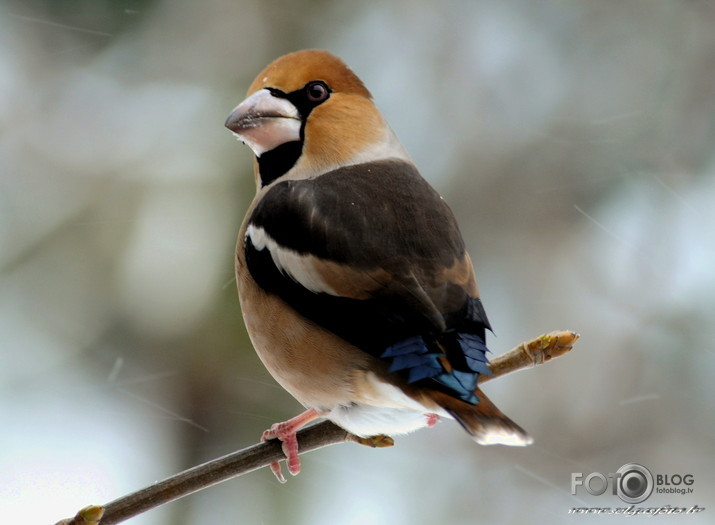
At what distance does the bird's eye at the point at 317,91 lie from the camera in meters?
2.40

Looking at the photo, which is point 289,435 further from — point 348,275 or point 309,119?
point 309,119

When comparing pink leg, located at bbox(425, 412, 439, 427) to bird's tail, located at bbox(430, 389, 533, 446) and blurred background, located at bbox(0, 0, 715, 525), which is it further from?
blurred background, located at bbox(0, 0, 715, 525)

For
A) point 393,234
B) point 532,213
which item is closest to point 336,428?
point 393,234

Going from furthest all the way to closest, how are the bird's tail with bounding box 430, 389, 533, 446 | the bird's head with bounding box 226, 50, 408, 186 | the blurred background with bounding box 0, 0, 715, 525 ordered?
the blurred background with bounding box 0, 0, 715, 525 → the bird's head with bounding box 226, 50, 408, 186 → the bird's tail with bounding box 430, 389, 533, 446

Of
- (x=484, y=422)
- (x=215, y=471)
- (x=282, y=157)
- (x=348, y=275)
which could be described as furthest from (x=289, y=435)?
(x=282, y=157)

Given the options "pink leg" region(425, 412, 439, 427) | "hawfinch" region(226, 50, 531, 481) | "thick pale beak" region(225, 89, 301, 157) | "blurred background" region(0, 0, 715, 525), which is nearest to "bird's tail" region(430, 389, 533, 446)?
"hawfinch" region(226, 50, 531, 481)

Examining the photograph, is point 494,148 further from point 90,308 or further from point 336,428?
point 336,428

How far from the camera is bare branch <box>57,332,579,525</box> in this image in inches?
70.9

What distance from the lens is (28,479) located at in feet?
12.1

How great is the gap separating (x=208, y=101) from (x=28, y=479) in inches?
81.9

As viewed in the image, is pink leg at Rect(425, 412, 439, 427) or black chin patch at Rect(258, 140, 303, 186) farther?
black chin patch at Rect(258, 140, 303, 186)

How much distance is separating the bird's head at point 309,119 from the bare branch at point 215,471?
79cm

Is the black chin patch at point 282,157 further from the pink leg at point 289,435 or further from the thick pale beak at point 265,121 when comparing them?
the pink leg at point 289,435

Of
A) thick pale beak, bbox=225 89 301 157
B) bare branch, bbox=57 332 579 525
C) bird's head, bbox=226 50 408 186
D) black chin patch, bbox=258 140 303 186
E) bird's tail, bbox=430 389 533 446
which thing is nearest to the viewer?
bird's tail, bbox=430 389 533 446
